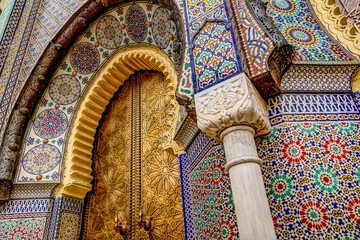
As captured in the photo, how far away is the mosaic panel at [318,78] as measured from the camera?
218cm

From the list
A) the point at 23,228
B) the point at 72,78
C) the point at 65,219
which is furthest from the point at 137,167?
the point at 72,78

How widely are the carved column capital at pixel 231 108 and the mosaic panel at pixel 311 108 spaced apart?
0.47ft

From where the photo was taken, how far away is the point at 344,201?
1.75 m

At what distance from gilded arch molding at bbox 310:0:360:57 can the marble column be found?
0.94 metres

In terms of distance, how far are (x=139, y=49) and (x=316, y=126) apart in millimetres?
2501

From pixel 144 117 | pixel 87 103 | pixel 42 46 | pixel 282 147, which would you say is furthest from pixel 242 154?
pixel 42 46

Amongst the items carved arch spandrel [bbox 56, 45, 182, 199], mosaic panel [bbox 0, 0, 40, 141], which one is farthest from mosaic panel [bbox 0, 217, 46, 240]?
mosaic panel [bbox 0, 0, 40, 141]

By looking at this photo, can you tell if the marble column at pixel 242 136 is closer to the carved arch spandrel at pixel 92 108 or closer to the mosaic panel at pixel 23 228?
the carved arch spandrel at pixel 92 108

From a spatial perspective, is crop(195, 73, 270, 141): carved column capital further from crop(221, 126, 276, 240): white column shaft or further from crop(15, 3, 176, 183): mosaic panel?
crop(15, 3, 176, 183): mosaic panel

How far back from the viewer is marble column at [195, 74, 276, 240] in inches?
61.2

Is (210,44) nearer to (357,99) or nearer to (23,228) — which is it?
(357,99)

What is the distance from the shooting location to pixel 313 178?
183cm

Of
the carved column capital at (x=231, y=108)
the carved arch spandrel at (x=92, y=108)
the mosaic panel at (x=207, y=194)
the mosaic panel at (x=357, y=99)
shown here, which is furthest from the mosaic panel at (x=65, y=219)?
the mosaic panel at (x=357, y=99)

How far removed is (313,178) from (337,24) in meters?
1.42
